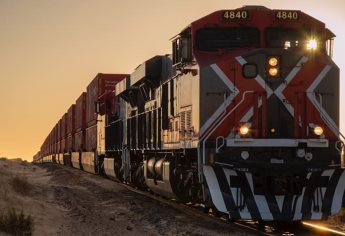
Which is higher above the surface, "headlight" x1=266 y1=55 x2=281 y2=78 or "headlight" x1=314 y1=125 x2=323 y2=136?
"headlight" x1=266 y1=55 x2=281 y2=78

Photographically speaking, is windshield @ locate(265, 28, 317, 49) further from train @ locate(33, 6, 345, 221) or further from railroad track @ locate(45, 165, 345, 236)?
railroad track @ locate(45, 165, 345, 236)

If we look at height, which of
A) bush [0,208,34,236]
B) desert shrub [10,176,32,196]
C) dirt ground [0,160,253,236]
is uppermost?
desert shrub [10,176,32,196]

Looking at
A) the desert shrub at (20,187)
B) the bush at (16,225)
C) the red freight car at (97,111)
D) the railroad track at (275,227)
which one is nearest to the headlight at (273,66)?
the railroad track at (275,227)

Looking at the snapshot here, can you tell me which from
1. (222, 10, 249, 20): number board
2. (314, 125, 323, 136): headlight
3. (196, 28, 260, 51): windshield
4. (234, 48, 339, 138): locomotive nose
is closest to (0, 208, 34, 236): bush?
(234, 48, 339, 138): locomotive nose

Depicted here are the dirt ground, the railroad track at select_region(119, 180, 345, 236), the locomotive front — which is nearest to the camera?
the locomotive front

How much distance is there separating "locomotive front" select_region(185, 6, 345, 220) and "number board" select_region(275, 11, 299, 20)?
0.8 inches

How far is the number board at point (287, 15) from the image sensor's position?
12203 mm

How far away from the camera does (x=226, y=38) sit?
12.2 m

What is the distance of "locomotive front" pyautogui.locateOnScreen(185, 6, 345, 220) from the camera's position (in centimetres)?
1107

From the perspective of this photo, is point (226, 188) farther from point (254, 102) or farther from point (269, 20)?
point (269, 20)

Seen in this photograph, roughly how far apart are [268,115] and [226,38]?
69.2 inches

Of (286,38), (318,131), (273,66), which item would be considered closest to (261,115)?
(273,66)

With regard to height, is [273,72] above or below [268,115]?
above

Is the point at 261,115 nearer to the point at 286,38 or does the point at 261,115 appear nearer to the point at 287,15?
the point at 286,38
